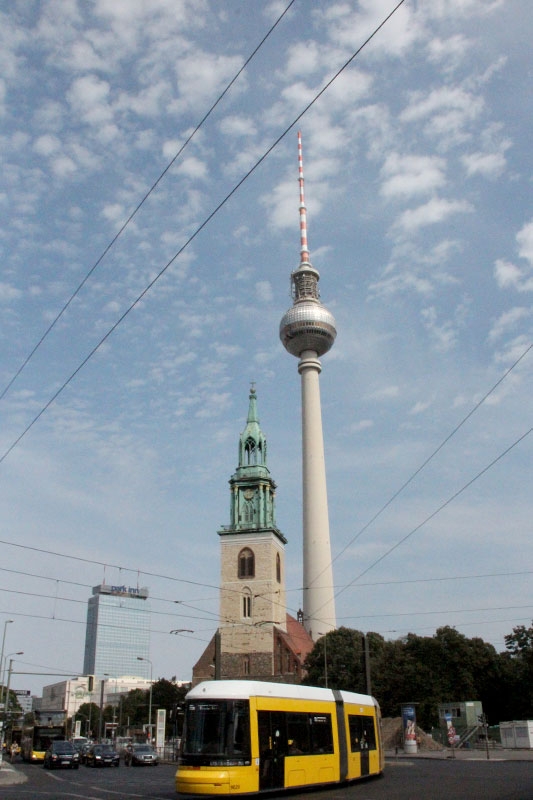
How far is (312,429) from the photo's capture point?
8331 centimetres

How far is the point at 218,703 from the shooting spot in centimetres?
1767

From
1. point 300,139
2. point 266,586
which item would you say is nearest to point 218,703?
point 266,586

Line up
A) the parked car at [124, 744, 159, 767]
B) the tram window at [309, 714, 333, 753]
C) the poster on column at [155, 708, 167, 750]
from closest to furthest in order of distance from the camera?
the tram window at [309, 714, 333, 753]
the parked car at [124, 744, 159, 767]
the poster on column at [155, 708, 167, 750]

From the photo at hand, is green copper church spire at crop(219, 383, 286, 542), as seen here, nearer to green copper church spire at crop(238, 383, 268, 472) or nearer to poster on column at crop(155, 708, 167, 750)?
green copper church spire at crop(238, 383, 268, 472)

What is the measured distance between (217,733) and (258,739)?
106 centimetres

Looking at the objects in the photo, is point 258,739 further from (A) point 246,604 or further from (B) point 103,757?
(A) point 246,604

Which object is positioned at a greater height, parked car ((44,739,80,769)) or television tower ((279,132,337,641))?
television tower ((279,132,337,641))

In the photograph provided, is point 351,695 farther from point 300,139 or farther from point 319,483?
point 300,139

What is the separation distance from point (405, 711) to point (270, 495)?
42.4 m

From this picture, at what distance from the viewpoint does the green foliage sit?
6125cm

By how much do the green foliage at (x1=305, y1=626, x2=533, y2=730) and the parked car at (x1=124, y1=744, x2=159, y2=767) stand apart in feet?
67.8

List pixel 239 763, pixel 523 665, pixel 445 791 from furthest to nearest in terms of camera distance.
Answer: pixel 523 665 < pixel 445 791 < pixel 239 763

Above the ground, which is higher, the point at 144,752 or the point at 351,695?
the point at 351,695

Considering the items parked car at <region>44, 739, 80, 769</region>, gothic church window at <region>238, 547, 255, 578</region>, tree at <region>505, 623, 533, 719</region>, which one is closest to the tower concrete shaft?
gothic church window at <region>238, 547, 255, 578</region>
